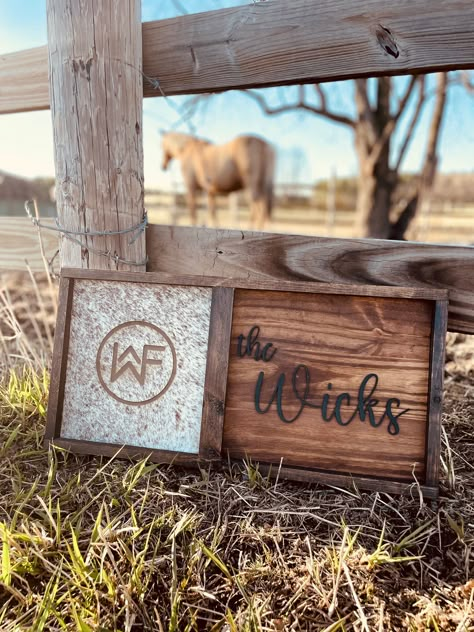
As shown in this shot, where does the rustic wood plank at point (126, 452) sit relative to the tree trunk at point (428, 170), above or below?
below

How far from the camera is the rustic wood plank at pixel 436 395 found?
1.12m

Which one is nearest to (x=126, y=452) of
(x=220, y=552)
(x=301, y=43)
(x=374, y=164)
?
(x=220, y=552)

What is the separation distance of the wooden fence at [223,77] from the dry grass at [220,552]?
58 centimetres

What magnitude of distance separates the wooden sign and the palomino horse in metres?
7.33

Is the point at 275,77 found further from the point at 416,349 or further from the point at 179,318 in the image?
the point at 416,349

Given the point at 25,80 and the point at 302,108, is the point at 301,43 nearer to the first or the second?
the point at 25,80

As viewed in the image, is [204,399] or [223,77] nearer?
[204,399]

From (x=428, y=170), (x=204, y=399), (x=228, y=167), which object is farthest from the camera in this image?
(x=228, y=167)

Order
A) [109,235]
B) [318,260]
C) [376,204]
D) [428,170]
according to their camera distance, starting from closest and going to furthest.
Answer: [318,260] → [109,235] → [376,204] → [428,170]

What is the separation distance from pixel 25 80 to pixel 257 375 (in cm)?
136

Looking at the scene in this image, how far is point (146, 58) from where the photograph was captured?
1471 millimetres

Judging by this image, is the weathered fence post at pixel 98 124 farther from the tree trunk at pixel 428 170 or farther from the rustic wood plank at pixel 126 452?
the tree trunk at pixel 428 170

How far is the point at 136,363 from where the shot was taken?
131 cm

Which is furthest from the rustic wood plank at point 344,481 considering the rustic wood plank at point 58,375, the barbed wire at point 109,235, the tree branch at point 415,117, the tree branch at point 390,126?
the tree branch at point 415,117
